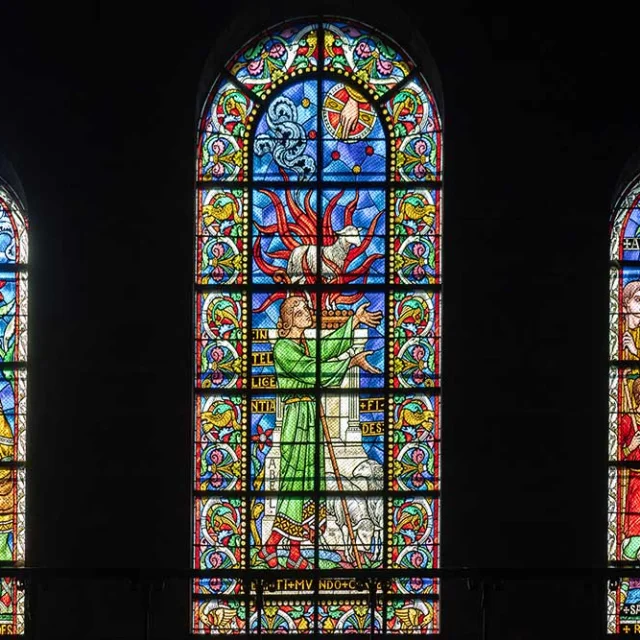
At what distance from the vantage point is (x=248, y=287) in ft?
25.5

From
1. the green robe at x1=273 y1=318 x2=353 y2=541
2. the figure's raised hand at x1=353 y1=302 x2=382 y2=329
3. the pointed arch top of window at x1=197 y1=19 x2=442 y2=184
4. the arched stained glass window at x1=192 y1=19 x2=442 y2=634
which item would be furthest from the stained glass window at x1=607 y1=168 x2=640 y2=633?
the green robe at x1=273 y1=318 x2=353 y2=541

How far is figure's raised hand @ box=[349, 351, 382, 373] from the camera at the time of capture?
777 centimetres

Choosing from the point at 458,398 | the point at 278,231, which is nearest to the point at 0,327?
the point at 278,231

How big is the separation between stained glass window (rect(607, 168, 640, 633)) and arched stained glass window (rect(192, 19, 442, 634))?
1346 millimetres

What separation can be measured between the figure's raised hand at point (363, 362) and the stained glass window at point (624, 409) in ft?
5.92

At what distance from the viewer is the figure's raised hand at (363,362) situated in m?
7.77

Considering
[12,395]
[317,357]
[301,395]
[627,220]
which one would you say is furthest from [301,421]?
[627,220]

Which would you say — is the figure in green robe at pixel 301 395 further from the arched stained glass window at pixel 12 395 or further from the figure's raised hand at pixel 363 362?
the arched stained glass window at pixel 12 395

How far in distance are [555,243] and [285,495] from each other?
8.99 ft

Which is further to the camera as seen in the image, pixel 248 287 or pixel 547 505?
pixel 248 287

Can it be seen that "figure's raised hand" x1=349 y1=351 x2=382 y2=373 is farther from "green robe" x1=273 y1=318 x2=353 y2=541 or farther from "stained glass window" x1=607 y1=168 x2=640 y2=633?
"stained glass window" x1=607 y1=168 x2=640 y2=633

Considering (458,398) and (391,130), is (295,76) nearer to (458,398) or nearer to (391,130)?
(391,130)

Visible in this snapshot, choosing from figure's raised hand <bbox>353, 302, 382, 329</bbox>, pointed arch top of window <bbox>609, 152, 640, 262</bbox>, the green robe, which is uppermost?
pointed arch top of window <bbox>609, 152, 640, 262</bbox>

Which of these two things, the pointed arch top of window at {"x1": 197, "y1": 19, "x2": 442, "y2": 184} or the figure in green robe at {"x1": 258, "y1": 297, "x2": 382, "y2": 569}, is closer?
the figure in green robe at {"x1": 258, "y1": 297, "x2": 382, "y2": 569}
